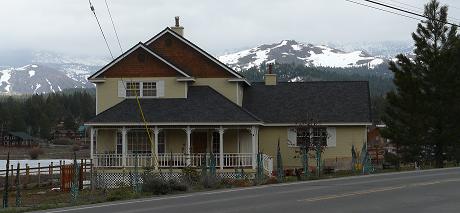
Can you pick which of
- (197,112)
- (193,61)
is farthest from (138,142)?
(193,61)

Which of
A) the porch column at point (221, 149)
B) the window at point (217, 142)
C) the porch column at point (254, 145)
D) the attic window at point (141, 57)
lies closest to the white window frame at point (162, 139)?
the window at point (217, 142)

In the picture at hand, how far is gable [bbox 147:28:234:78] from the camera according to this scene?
4012cm

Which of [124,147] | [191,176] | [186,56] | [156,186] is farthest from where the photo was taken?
[186,56]

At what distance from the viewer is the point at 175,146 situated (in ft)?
126

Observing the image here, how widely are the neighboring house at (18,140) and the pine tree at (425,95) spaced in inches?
4512

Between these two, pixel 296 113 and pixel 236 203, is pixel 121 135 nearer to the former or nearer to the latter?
pixel 296 113

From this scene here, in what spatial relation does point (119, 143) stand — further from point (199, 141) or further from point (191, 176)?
point (191, 176)

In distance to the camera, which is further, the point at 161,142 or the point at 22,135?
the point at 22,135

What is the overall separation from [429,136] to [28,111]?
135 m

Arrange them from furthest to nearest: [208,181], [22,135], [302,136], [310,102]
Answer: [22,135], [310,102], [302,136], [208,181]

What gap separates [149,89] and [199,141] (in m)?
3.92

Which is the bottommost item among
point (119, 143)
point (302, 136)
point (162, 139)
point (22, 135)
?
point (119, 143)

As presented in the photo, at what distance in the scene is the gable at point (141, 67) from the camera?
126 ft

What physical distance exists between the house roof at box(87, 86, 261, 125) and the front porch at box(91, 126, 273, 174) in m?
0.54
